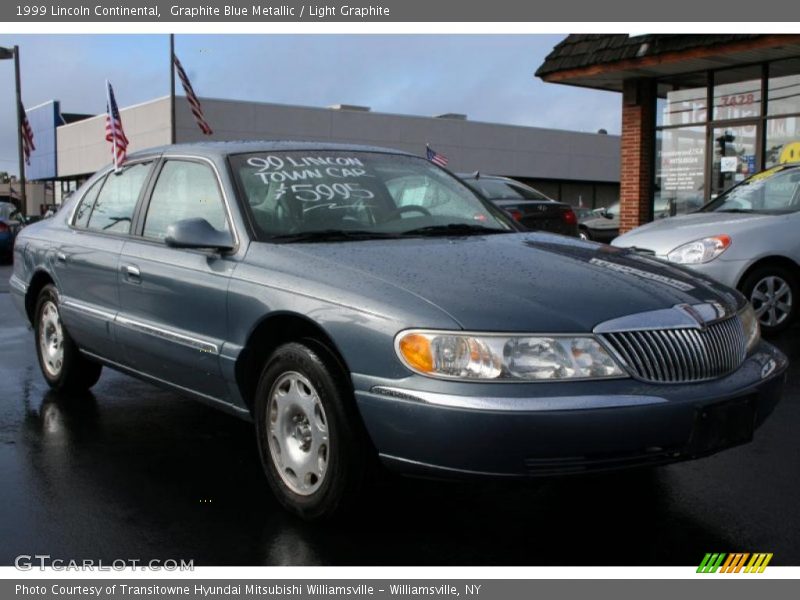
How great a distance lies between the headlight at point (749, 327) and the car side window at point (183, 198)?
233 centimetres

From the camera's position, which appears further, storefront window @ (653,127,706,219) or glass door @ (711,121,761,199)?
storefront window @ (653,127,706,219)

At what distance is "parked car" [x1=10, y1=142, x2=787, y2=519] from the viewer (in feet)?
10.3

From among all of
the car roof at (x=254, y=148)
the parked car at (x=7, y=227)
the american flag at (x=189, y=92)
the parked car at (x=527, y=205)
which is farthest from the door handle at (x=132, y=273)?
the american flag at (x=189, y=92)

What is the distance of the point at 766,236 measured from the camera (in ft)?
26.6

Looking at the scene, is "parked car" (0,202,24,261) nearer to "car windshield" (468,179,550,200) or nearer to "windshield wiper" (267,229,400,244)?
"car windshield" (468,179,550,200)

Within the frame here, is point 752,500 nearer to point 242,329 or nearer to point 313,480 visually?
point 313,480

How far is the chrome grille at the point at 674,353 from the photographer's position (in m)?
3.24

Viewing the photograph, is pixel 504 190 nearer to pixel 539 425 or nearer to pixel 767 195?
pixel 767 195

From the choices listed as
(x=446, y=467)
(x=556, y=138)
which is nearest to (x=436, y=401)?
(x=446, y=467)

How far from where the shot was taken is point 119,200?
17.9 ft

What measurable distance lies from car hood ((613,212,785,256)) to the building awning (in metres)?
4.56

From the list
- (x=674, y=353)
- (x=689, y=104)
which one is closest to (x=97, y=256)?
(x=674, y=353)

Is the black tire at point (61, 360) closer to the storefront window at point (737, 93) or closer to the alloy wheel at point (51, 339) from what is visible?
the alloy wheel at point (51, 339)

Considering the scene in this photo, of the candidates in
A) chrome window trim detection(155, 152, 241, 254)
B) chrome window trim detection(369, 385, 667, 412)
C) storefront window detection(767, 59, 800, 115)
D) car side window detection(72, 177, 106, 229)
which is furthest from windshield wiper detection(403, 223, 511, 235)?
storefront window detection(767, 59, 800, 115)
